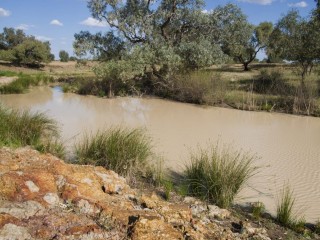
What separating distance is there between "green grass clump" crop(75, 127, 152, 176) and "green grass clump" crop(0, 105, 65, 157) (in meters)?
0.46

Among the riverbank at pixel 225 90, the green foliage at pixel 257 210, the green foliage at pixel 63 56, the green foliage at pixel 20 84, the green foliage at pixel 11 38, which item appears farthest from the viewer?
the green foliage at pixel 63 56

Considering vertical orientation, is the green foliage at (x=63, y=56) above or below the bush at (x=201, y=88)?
above

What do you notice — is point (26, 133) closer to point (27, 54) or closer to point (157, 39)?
point (157, 39)

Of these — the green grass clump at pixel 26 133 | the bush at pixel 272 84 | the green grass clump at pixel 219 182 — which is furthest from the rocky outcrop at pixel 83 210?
the bush at pixel 272 84

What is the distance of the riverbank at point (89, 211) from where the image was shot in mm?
2689

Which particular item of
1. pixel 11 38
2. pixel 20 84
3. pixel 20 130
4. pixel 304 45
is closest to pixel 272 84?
pixel 304 45

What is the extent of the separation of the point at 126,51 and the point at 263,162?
1099 cm

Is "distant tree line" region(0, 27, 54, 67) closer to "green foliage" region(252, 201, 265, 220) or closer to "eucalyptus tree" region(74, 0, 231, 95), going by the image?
A: "eucalyptus tree" region(74, 0, 231, 95)

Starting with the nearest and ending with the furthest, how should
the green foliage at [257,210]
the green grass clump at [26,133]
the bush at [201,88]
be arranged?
the green foliage at [257,210], the green grass clump at [26,133], the bush at [201,88]

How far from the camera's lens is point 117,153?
5207mm

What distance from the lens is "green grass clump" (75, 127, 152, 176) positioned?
515cm

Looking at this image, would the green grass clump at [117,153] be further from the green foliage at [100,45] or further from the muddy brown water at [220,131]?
the green foliage at [100,45]

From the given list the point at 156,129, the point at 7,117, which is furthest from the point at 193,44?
the point at 7,117

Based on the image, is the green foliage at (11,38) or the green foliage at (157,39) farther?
the green foliage at (11,38)
